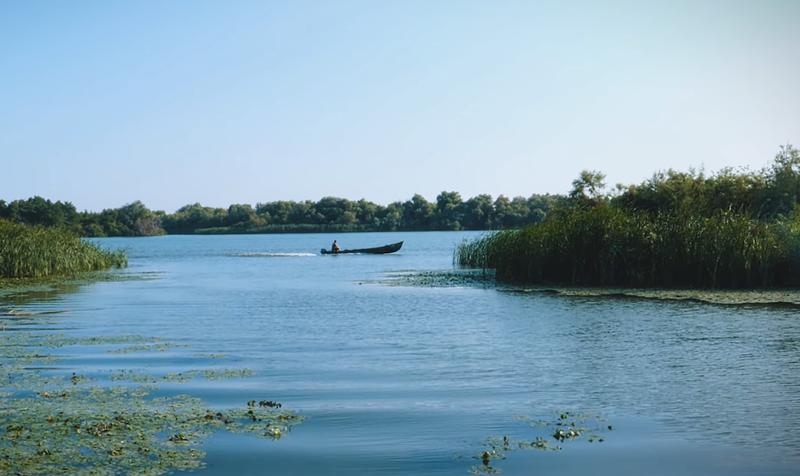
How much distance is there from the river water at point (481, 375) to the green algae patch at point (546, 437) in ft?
0.26

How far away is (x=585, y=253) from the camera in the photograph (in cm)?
2814

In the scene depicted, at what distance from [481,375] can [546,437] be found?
151 inches

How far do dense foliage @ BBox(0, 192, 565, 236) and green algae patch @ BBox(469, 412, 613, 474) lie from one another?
369 ft

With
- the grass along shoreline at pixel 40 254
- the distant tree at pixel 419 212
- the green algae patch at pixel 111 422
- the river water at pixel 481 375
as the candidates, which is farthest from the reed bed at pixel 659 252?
the distant tree at pixel 419 212

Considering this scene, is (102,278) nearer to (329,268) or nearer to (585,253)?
(329,268)

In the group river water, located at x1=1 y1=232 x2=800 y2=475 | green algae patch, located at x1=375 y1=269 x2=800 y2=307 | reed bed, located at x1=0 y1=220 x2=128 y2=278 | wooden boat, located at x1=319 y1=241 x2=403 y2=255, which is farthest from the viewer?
wooden boat, located at x1=319 y1=241 x2=403 y2=255

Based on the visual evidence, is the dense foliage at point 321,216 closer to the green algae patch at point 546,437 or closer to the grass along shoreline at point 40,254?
the grass along shoreline at point 40,254

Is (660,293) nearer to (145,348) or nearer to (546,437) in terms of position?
(145,348)

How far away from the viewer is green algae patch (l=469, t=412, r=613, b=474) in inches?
311

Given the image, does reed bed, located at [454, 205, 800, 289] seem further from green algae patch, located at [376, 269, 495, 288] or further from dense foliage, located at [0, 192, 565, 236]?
dense foliage, located at [0, 192, 565, 236]

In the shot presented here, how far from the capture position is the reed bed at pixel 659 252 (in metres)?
25.4

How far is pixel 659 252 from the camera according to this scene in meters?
26.5

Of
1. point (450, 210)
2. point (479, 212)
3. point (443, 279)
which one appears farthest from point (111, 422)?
point (450, 210)

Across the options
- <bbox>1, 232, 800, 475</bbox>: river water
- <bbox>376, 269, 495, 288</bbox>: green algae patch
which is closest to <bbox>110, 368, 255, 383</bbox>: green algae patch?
<bbox>1, 232, 800, 475</bbox>: river water
